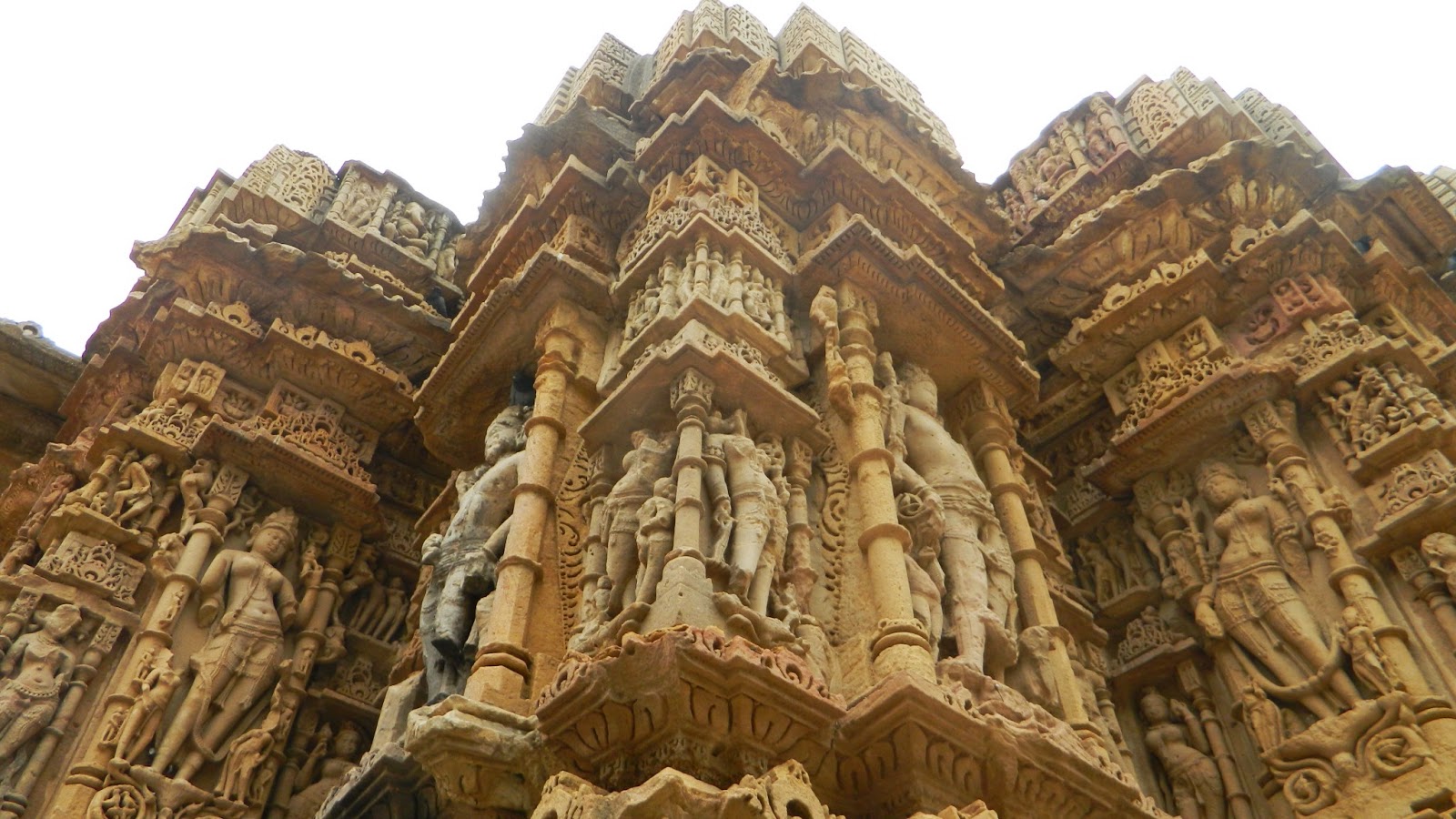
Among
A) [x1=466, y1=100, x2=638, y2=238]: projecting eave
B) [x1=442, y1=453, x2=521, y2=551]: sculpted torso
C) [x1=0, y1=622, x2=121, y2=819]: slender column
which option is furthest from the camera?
[x1=466, y1=100, x2=638, y2=238]: projecting eave

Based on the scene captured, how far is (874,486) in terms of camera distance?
454cm

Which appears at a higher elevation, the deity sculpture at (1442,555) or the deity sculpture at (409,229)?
the deity sculpture at (409,229)

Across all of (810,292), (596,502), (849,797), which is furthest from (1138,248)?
(849,797)

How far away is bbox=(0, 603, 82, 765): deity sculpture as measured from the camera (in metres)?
5.09

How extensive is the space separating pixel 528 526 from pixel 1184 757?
370 cm

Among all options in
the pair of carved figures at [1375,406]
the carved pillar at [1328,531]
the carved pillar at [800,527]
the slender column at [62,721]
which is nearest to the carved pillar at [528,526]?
the carved pillar at [800,527]

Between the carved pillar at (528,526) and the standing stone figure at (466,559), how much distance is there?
0.24m

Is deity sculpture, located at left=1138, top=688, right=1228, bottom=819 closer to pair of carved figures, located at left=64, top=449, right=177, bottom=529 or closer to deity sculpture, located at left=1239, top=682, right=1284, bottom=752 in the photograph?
deity sculpture, located at left=1239, top=682, right=1284, bottom=752

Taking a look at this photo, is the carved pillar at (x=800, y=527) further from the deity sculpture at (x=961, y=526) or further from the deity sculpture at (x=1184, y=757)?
the deity sculpture at (x=1184, y=757)

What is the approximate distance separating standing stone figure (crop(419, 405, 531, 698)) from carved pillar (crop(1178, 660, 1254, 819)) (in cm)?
381

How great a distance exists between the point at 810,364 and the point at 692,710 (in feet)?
8.49

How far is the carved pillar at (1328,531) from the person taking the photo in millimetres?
4785

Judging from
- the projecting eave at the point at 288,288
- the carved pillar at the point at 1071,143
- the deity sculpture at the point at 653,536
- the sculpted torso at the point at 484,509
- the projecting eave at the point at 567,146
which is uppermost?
the carved pillar at the point at 1071,143

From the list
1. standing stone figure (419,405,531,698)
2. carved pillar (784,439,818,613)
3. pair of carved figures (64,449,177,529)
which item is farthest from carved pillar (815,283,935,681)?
pair of carved figures (64,449,177,529)
